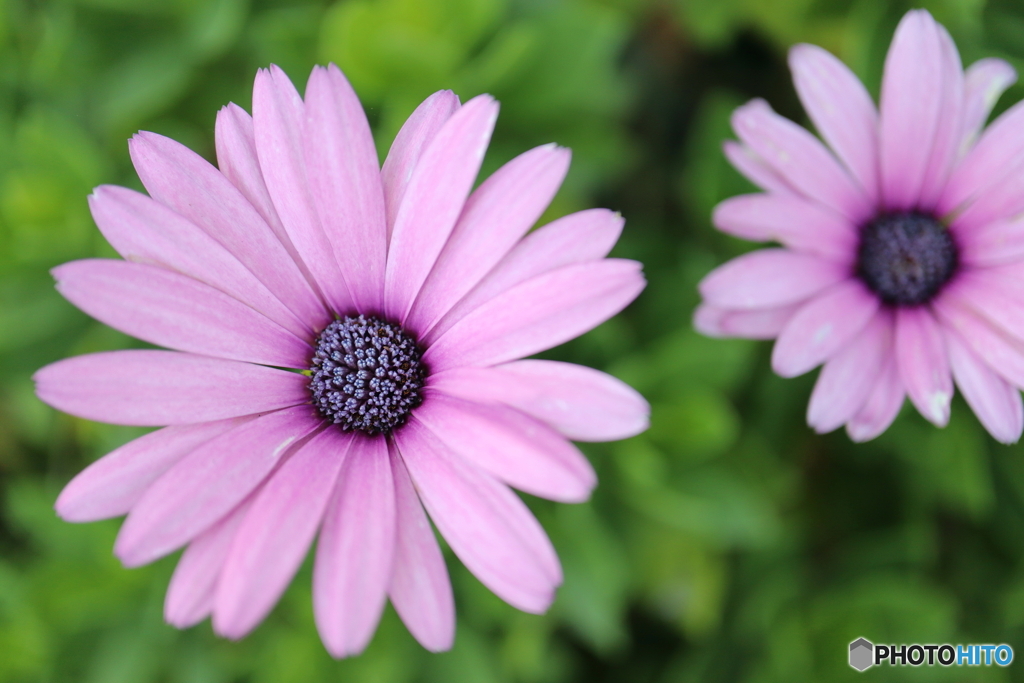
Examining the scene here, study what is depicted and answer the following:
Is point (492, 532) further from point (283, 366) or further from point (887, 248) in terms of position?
point (887, 248)

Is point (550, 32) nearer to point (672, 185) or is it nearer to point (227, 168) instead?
point (672, 185)

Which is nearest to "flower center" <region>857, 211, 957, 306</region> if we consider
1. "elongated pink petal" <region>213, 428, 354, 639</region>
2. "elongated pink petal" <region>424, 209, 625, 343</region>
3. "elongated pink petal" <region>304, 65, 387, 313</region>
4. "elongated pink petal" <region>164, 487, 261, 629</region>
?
"elongated pink petal" <region>424, 209, 625, 343</region>

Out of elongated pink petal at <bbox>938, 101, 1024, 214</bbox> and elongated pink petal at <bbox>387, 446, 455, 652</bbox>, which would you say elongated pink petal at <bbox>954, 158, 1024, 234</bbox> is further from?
elongated pink petal at <bbox>387, 446, 455, 652</bbox>

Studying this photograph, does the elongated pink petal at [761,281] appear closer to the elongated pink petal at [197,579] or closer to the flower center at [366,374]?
the flower center at [366,374]

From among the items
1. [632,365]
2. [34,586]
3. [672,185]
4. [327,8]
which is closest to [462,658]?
[632,365]

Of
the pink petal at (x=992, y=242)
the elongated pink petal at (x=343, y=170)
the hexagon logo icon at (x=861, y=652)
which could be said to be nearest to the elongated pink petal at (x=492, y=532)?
the elongated pink petal at (x=343, y=170)

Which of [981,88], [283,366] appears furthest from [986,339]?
[283,366]

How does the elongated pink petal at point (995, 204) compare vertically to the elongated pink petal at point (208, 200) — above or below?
above
